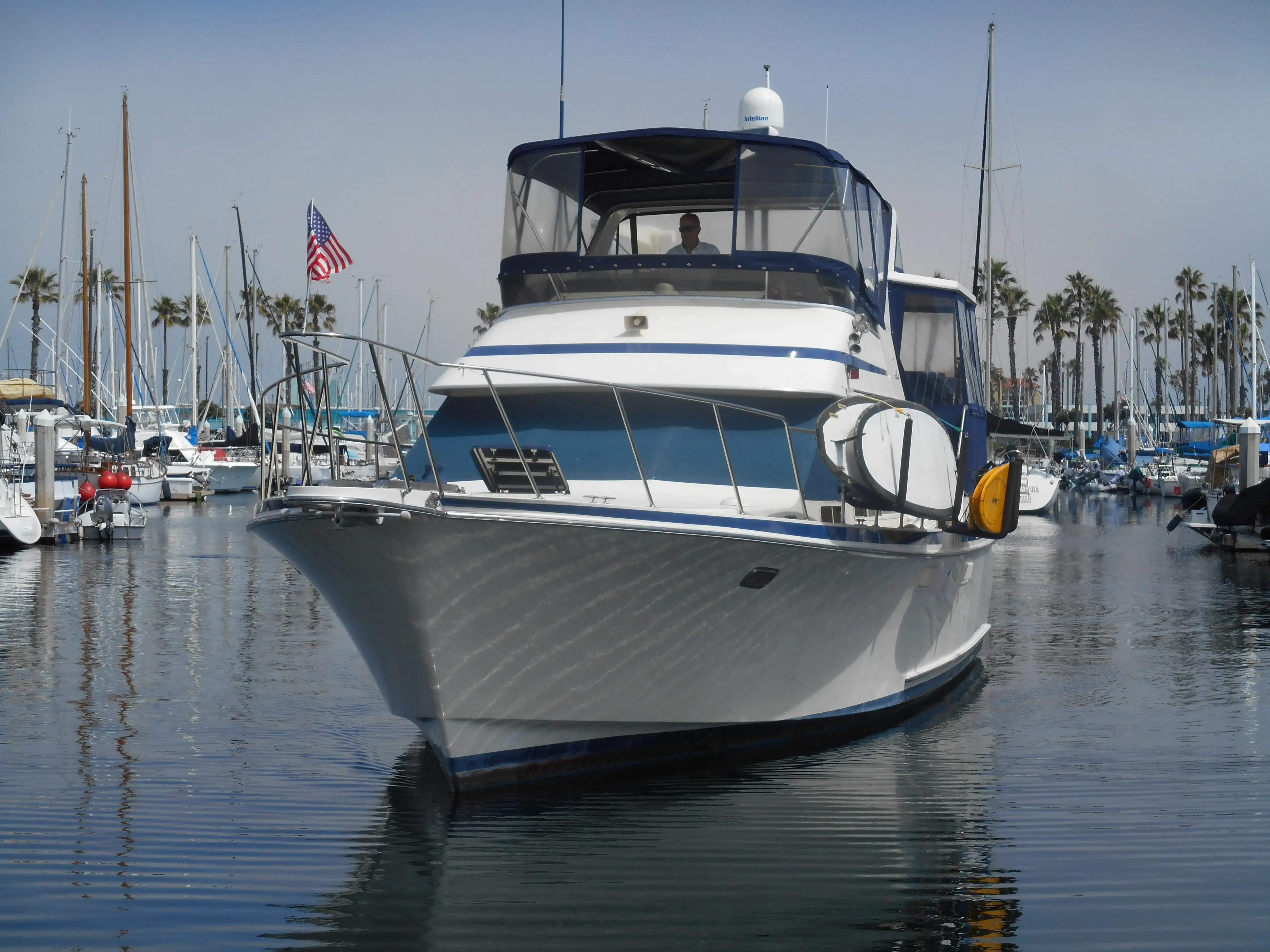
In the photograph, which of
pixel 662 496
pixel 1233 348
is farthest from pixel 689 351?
pixel 1233 348

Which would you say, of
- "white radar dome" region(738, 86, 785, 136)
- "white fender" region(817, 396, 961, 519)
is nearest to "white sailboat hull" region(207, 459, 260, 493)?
"white radar dome" region(738, 86, 785, 136)

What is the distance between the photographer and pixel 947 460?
28.8 feet

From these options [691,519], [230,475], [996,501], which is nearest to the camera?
[691,519]

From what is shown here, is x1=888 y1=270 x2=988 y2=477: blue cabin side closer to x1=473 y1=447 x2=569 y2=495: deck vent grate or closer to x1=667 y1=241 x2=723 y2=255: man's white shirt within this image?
x1=667 y1=241 x2=723 y2=255: man's white shirt

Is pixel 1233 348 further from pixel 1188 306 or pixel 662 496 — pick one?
pixel 662 496

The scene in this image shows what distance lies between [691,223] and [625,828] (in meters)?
4.96

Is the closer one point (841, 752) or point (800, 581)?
point (800, 581)

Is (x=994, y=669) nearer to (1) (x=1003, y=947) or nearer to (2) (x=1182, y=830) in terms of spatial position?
(2) (x=1182, y=830)

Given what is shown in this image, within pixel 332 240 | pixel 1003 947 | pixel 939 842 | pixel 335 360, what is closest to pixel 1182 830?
pixel 939 842

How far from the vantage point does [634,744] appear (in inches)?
312

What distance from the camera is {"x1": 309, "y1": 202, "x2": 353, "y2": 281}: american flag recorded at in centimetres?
2891

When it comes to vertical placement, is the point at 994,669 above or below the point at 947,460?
below

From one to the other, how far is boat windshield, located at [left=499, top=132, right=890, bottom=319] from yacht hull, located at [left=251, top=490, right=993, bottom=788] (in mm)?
2313

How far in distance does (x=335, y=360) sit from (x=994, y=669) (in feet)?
25.3
